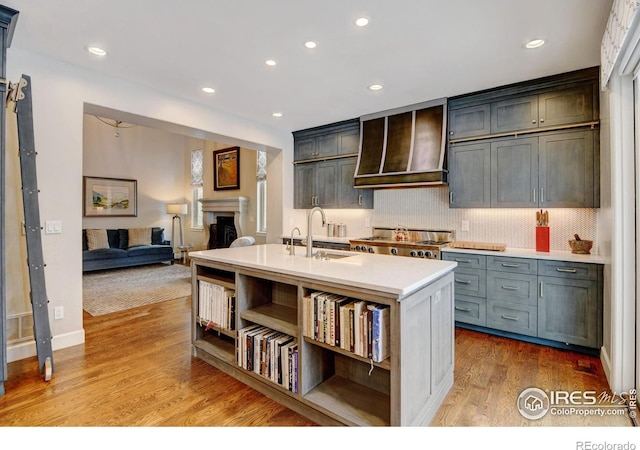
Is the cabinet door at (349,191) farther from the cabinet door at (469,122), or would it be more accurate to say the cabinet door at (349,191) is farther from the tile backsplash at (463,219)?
the cabinet door at (469,122)

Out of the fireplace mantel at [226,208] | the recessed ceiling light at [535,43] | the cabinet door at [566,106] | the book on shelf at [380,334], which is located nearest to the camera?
the book on shelf at [380,334]

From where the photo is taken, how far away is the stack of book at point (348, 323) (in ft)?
5.51

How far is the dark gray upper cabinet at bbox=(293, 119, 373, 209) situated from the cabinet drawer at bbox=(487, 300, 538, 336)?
2165mm

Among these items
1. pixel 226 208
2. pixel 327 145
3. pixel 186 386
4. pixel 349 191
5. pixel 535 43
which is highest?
pixel 535 43

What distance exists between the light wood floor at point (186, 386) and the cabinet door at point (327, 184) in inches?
106

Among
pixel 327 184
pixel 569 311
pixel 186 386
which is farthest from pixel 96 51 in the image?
pixel 569 311

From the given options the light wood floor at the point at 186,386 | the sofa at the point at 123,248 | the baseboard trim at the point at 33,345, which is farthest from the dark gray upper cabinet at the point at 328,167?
the sofa at the point at 123,248

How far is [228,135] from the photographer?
174 inches

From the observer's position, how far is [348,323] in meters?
1.81

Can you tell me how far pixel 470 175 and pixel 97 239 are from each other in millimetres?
7088

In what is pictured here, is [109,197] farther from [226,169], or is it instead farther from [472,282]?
[472,282]

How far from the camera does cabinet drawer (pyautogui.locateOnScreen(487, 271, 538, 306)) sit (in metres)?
3.09

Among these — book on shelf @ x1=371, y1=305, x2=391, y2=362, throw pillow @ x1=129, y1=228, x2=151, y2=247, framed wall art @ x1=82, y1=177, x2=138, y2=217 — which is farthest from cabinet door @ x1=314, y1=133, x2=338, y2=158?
framed wall art @ x1=82, y1=177, x2=138, y2=217
